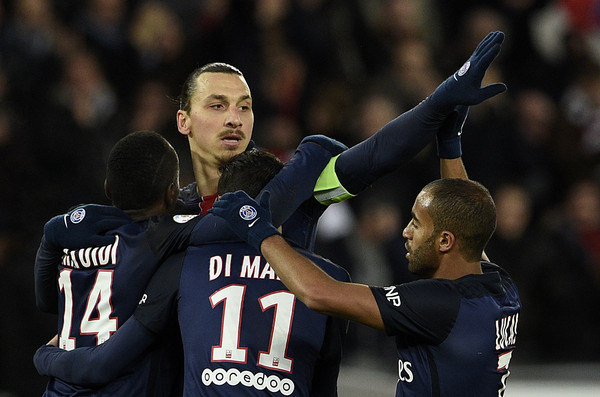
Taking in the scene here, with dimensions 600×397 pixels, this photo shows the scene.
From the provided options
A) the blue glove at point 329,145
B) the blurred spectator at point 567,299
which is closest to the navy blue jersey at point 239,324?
the blue glove at point 329,145

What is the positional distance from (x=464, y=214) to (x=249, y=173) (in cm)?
75

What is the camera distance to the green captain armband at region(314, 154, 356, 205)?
3.45 meters

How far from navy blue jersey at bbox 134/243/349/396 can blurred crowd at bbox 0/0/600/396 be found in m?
3.15

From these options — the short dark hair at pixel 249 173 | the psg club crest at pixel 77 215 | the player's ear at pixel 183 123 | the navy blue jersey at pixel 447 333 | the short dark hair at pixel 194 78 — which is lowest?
the navy blue jersey at pixel 447 333

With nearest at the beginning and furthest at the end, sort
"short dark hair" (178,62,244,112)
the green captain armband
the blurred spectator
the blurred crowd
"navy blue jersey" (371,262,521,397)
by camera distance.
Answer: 1. "navy blue jersey" (371,262,521,397)
2. the green captain armband
3. "short dark hair" (178,62,244,112)
4. the blurred crowd
5. the blurred spectator

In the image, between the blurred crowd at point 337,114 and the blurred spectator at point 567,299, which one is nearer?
the blurred crowd at point 337,114

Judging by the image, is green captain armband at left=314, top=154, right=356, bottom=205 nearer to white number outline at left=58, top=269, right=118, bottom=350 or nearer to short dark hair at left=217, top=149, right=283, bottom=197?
short dark hair at left=217, top=149, right=283, bottom=197

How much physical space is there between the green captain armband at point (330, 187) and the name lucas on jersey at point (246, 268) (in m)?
0.44

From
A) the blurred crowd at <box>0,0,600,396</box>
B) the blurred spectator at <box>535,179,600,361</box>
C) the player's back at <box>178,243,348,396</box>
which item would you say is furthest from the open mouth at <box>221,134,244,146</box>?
the blurred spectator at <box>535,179,600,361</box>

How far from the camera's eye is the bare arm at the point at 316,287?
294cm

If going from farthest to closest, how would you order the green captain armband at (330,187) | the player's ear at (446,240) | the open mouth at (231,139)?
the open mouth at (231,139), the green captain armband at (330,187), the player's ear at (446,240)

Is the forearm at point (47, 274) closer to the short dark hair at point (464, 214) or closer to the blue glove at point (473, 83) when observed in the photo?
the short dark hair at point (464, 214)

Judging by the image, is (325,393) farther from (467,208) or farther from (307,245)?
(467,208)

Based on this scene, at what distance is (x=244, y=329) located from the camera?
309cm
